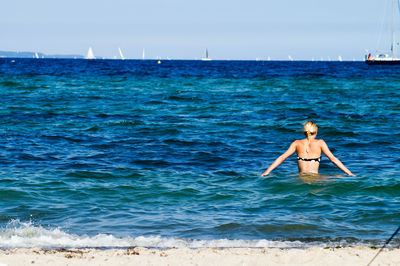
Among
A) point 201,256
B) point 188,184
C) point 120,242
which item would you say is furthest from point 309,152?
point 201,256

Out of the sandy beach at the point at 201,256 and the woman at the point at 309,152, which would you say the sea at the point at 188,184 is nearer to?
the woman at the point at 309,152

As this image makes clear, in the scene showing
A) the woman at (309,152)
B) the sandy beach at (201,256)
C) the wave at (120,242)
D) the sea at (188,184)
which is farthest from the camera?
the woman at (309,152)

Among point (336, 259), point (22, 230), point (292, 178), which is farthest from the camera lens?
Result: point (292, 178)

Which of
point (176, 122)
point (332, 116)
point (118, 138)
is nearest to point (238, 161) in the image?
point (118, 138)

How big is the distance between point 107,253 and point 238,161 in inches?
270

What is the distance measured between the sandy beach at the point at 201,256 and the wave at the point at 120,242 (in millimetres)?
376

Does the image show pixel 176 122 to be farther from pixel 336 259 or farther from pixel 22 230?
pixel 336 259

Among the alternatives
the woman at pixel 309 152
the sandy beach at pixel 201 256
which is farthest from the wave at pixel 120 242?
the woman at pixel 309 152

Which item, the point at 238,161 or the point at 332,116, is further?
the point at 332,116

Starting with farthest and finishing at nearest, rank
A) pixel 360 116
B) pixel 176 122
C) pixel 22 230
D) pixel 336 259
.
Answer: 1. pixel 360 116
2. pixel 176 122
3. pixel 22 230
4. pixel 336 259

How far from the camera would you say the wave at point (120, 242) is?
695 cm

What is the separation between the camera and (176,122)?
67.5 ft

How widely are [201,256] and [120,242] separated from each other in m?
1.34

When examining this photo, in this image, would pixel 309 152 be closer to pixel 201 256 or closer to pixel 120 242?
pixel 120 242
